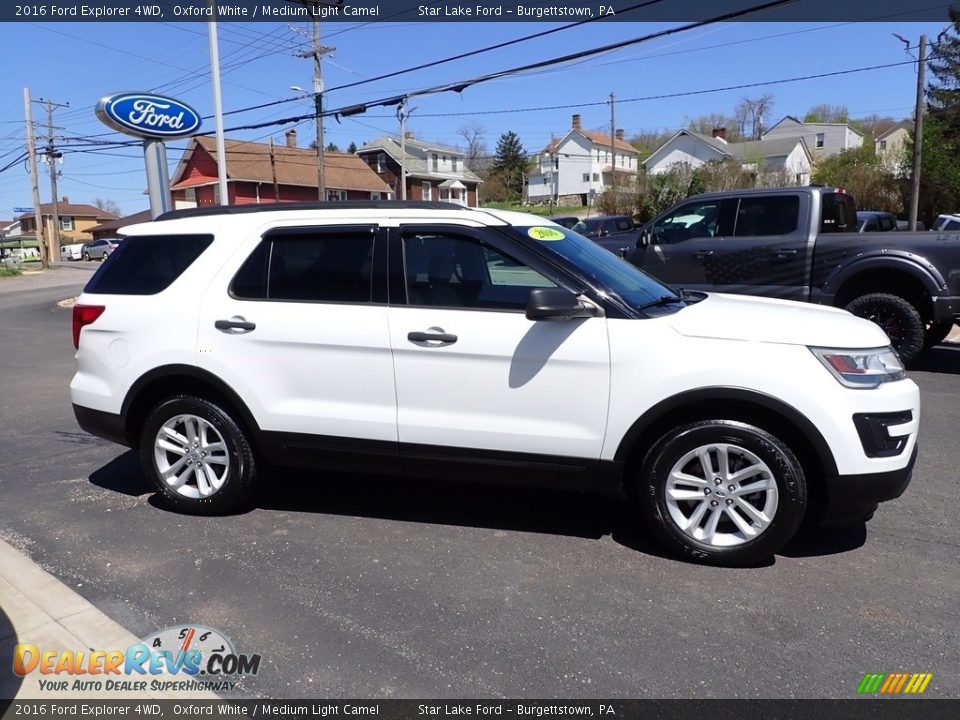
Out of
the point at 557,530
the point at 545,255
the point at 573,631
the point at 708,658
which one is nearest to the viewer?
the point at 708,658

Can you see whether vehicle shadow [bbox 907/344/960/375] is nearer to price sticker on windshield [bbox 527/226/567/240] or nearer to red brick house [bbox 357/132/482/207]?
price sticker on windshield [bbox 527/226/567/240]

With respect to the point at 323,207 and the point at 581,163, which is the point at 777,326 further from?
the point at 581,163

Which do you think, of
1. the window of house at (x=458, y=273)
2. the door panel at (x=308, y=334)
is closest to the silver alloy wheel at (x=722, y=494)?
the window of house at (x=458, y=273)

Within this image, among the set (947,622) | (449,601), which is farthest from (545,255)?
(947,622)

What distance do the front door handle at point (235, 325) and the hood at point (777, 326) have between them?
7.71 feet

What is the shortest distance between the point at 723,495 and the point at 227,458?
111 inches

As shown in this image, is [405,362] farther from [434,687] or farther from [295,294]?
[434,687]

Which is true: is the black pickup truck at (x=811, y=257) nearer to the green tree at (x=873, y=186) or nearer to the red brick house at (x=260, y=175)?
→ the green tree at (x=873, y=186)

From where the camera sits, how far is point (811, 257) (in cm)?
850

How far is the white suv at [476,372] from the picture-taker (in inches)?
140

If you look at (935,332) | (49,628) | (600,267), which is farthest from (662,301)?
(935,332)

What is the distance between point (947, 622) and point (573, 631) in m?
1.63

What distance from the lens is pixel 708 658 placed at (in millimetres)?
2953

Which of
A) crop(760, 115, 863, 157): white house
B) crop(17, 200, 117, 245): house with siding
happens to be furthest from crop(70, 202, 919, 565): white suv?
crop(17, 200, 117, 245): house with siding
